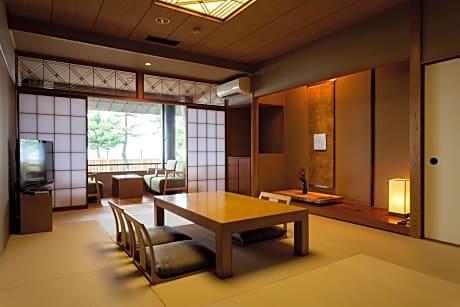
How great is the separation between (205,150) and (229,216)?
4201 millimetres

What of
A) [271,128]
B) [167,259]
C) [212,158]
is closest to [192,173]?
[212,158]

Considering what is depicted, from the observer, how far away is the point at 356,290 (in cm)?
207

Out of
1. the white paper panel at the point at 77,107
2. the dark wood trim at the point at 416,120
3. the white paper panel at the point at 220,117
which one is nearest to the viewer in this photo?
the dark wood trim at the point at 416,120

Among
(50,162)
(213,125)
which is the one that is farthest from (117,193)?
(213,125)

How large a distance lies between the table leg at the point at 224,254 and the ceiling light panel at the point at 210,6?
2.61 m

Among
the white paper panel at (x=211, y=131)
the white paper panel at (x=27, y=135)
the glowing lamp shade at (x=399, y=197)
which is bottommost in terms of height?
the glowing lamp shade at (x=399, y=197)

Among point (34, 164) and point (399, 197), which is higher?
point (34, 164)

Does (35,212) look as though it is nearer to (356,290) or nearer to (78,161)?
(78,161)

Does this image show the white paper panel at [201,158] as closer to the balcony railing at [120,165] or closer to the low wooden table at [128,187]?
the low wooden table at [128,187]

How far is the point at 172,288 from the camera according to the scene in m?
2.14

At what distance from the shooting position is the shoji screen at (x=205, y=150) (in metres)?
6.44

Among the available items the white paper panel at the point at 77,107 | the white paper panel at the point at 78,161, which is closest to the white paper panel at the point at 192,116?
the white paper panel at the point at 77,107

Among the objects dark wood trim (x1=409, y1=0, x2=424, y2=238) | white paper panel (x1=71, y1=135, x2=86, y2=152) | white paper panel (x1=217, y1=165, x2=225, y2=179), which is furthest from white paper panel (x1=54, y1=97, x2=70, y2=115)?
dark wood trim (x1=409, y1=0, x2=424, y2=238)

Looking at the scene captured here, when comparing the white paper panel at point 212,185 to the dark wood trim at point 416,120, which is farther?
the white paper panel at point 212,185
